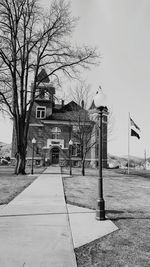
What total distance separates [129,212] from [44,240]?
3.48 m

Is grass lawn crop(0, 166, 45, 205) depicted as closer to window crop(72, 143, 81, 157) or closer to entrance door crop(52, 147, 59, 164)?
entrance door crop(52, 147, 59, 164)

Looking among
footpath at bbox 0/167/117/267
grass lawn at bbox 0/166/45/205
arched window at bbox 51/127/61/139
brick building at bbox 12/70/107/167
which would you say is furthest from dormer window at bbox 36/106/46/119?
footpath at bbox 0/167/117/267

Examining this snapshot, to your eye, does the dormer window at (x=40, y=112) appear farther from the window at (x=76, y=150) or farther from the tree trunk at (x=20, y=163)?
the tree trunk at (x=20, y=163)

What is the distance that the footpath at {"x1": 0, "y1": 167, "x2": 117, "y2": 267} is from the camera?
3263 mm

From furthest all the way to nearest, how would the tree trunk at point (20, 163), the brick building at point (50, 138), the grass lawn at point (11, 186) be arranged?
1. the brick building at point (50, 138)
2. the tree trunk at point (20, 163)
3. the grass lawn at point (11, 186)

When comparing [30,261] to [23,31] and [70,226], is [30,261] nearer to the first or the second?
[70,226]

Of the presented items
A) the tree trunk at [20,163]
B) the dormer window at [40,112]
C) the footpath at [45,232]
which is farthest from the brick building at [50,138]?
the footpath at [45,232]

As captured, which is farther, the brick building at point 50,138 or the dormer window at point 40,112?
the dormer window at point 40,112

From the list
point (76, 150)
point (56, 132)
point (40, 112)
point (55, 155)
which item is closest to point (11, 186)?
point (55, 155)

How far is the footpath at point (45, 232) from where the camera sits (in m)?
3.26

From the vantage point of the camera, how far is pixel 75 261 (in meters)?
3.21

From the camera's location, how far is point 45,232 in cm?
444

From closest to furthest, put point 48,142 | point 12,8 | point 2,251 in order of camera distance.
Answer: point 2,251
point 12,8
point 48,142

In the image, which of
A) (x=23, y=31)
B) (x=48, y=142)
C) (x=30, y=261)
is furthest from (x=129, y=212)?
(x=48, y=142)
